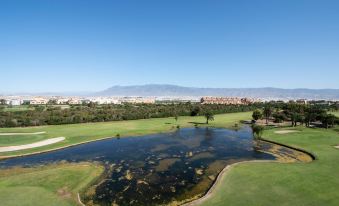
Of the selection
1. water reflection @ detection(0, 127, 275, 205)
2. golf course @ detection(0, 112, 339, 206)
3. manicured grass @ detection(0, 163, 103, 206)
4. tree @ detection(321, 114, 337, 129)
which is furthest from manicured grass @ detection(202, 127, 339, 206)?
tree @ detection(321, 114, 337, 129)

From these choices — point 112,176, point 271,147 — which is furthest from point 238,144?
point 112,176

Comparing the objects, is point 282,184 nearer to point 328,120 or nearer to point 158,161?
point 158,161

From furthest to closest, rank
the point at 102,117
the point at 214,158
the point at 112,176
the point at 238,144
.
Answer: the point at 102,117
the point at 238,144
the point at 214,158
the point at 112,176

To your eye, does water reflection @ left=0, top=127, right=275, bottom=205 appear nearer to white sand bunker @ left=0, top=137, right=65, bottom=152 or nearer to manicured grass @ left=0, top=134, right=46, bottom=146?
white sand bunker @ left=0, top=137, right=65, bottom=152

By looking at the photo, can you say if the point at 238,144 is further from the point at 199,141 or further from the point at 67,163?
the point at 67,163

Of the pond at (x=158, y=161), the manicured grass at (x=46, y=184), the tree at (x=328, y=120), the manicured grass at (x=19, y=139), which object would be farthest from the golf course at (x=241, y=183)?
the tree at (x=328, y=120)

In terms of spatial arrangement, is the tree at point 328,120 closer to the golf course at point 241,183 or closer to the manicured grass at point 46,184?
the golf course at point 241,183

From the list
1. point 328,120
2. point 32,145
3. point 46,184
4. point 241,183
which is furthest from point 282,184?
point 328,120
